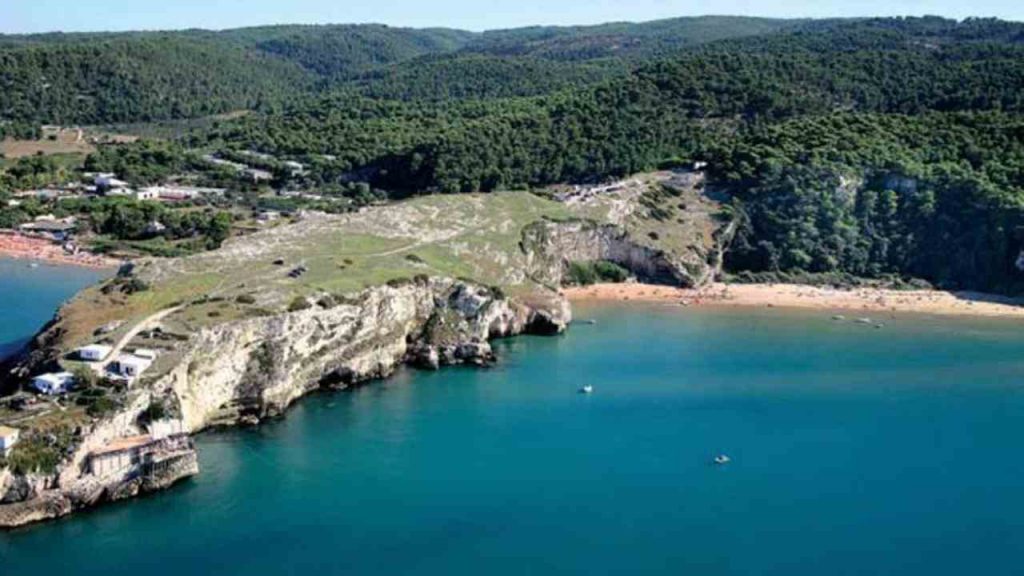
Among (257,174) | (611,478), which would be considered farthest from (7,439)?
(257,174)

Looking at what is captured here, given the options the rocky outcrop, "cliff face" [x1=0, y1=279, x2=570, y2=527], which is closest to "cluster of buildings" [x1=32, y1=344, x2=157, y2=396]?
"cliff face" [x1=0, y1=279, x2=570, y2=527]

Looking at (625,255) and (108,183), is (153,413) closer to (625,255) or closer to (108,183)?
(625,255)

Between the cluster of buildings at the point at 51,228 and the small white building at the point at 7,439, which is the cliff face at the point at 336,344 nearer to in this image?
the small white building at the point at 7,439

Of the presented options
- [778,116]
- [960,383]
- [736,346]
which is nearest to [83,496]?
[736,346]

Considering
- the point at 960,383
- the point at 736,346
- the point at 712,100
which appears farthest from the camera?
the point at 712,100

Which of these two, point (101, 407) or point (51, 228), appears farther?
point (51, 228)

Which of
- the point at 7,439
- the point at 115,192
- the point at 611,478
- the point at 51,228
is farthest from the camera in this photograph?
the point at 115,192

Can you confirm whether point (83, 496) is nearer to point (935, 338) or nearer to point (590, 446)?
point (590, 446)
